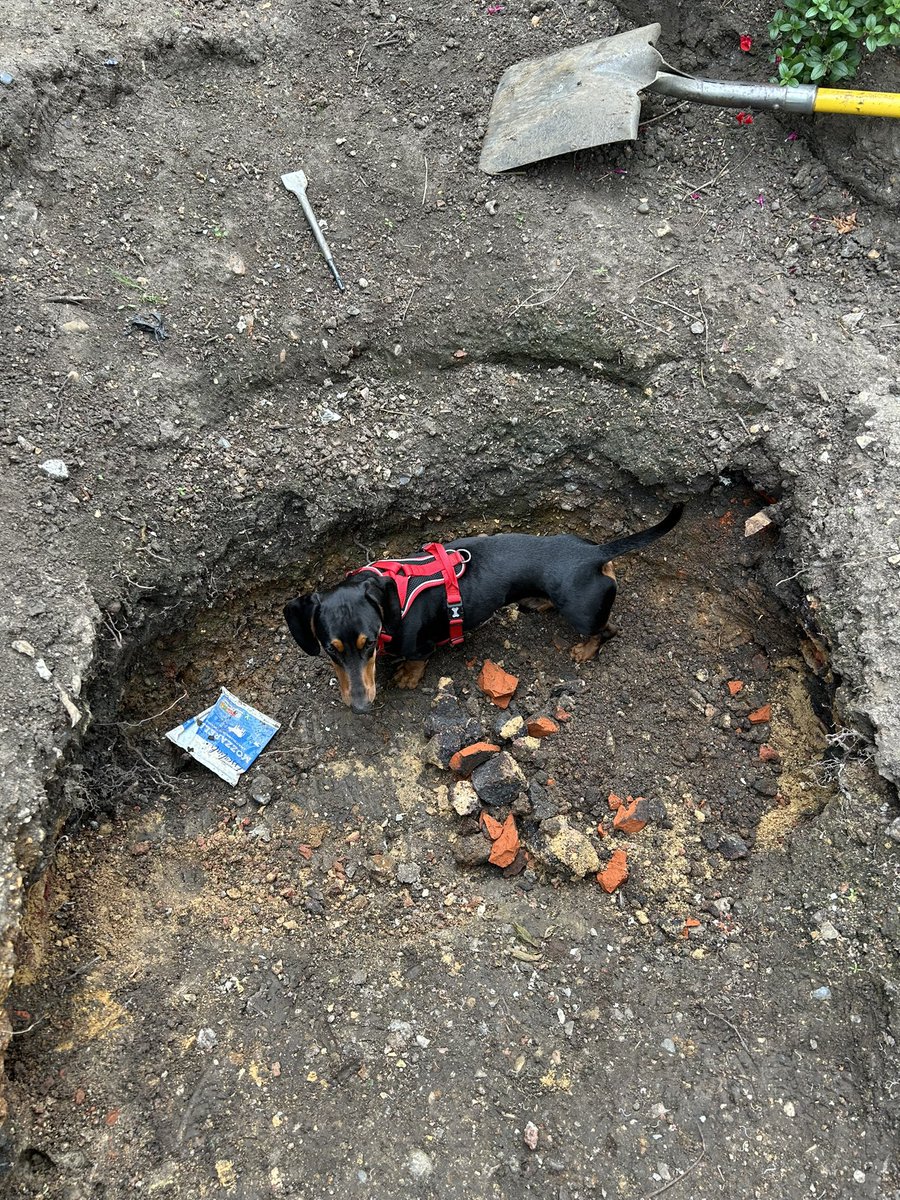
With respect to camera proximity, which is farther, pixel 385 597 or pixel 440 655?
pixel 440 655

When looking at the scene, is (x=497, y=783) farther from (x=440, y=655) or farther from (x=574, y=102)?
(x=574, y=102)

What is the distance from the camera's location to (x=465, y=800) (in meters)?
3.50

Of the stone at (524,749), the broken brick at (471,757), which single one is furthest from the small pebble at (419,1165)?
the stone at (524,749)

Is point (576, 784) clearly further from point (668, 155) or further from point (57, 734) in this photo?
point (668, 155)

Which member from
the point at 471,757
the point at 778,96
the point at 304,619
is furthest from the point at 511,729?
the point at 778,96

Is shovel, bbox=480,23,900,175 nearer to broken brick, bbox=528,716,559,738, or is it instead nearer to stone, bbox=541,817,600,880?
broken brick, bbox=528,716,559,738

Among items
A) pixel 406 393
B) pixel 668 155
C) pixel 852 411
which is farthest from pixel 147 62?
pixel 852 411

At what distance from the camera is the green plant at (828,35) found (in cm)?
344

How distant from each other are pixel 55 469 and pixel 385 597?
65.7 inches

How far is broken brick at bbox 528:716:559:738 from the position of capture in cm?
383

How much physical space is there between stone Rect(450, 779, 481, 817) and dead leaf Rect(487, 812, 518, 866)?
0.17 meters

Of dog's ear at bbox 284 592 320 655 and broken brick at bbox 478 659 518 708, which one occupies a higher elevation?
dog's ear at bbox 284 592 320 655

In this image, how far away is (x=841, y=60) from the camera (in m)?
3.70

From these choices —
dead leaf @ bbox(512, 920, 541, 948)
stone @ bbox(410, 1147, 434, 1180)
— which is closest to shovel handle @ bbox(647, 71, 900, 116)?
dead leaf @ bbox(512, 920, 541, 948)
